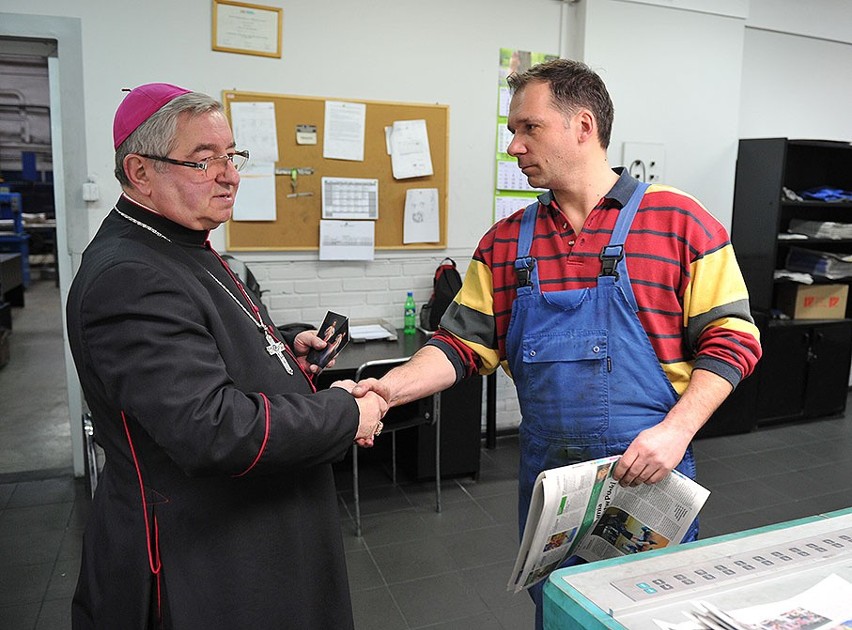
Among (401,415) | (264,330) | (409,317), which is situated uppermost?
(264,330)

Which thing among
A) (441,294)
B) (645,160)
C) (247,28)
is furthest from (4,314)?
(645,160)

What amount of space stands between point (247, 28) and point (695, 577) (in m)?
3.36

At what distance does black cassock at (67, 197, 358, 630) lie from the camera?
3.83ft

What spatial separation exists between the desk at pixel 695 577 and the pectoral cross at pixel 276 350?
702 mm

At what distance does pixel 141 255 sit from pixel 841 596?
1275 mm

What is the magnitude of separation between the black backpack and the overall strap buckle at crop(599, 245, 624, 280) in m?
2.29

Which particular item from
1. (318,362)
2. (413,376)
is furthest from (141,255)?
(413,376)

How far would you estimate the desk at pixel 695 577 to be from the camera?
981mm

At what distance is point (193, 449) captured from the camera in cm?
115

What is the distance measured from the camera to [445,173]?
399cm

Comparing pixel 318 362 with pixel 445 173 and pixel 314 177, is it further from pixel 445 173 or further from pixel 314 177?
pixel 445 173

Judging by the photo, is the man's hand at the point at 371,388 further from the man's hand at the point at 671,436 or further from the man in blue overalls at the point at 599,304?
the man's hand at the point at 671,436

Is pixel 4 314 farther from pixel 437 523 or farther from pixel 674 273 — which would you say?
pixel 674 273

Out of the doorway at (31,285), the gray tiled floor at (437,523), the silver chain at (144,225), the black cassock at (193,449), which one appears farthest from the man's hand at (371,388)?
the doorway at (31,285)
